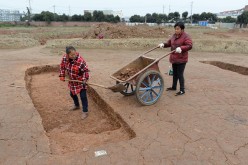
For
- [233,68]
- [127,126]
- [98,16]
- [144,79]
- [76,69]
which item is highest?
[98,16]

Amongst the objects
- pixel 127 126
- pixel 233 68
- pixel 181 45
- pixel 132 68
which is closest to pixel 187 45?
pixel 181 45

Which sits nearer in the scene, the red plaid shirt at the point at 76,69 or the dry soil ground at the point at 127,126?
the dry soil ground at the point at 127,126

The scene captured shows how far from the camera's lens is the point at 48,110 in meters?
5.74

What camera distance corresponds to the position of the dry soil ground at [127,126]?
3.47 meters

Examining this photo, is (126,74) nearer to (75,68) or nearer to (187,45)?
(75,68)

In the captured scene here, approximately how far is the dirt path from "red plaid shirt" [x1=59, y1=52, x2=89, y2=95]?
0.84 metres

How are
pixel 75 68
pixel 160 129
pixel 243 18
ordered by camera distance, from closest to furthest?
1. pixel 160 129
2. pixel 75 68
3. pixel 243 18

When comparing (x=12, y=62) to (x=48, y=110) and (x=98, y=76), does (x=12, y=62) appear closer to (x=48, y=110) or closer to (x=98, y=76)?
(x=98, y=76)

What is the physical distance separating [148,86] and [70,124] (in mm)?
1844

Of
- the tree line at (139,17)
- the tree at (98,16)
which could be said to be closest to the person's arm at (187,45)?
the tree line at (139,17)

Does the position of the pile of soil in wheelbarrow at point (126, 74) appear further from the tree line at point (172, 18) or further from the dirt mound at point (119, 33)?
the tree line at point (172, 18)

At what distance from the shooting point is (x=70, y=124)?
4.98 metres

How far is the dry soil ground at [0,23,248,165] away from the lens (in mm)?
3473

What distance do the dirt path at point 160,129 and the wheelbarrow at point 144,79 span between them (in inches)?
8.5
